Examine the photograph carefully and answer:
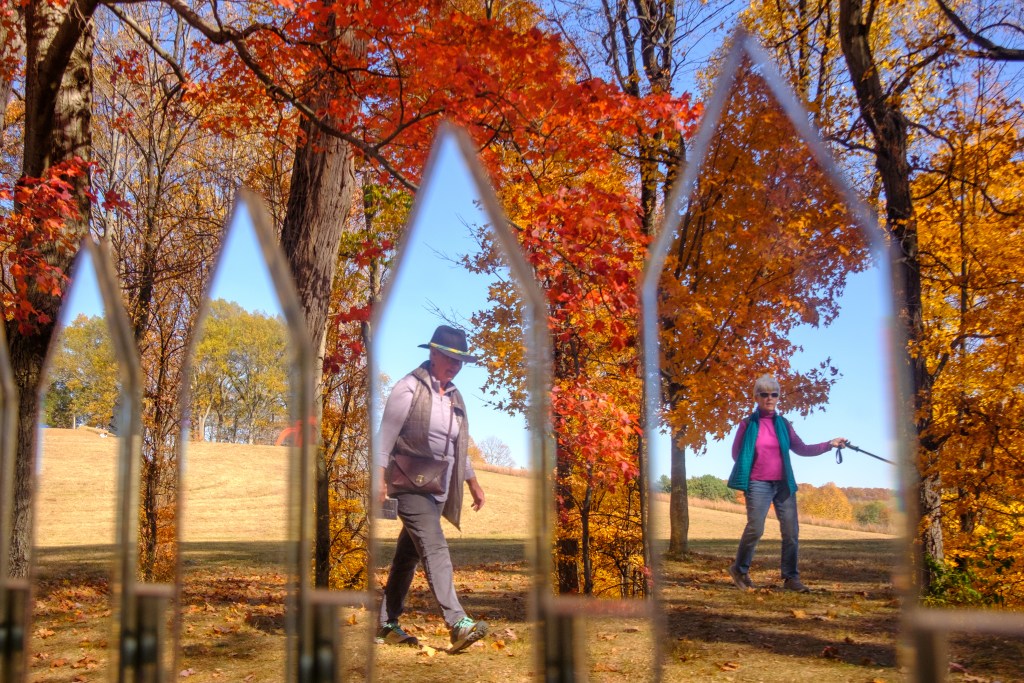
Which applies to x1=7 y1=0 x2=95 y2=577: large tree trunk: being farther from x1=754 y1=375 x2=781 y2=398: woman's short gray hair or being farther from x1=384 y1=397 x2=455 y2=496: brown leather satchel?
x1=754 y1=375 x2=781 y2=398: woman's short gray hair

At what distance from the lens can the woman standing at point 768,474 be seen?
1.55m

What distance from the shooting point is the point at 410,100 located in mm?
7688

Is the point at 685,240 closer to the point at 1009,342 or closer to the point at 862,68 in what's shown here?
the point at 862,68

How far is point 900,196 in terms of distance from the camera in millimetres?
5832

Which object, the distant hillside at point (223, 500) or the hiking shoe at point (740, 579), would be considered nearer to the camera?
the hiking shoe at point (740, 579)

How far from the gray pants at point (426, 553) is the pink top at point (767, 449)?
93 centimetres

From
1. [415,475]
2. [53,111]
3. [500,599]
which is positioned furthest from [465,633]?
[53,111]

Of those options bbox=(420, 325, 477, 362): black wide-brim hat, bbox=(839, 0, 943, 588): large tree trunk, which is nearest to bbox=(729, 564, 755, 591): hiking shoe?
bbox=(420, 325, 477, 362): black wide-brim hat

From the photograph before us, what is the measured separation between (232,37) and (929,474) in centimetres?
686

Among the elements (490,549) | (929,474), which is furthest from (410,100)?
(490,549)

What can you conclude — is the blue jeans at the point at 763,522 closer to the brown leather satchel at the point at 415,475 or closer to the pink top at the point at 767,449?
the pink top at the point at 767,449

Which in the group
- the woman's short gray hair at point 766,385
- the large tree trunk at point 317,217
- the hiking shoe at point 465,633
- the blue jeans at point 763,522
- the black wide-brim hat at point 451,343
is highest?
the large tree trunk at point 317,217

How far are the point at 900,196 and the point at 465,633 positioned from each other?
17.2ft

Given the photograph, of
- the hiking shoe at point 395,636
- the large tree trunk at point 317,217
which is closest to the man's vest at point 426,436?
the hiking shoe at point 395,636
